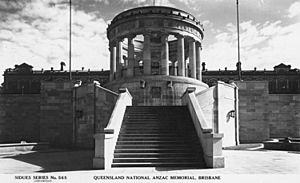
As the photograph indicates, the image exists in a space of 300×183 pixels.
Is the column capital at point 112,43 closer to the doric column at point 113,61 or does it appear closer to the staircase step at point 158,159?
the doric column at point 113,61

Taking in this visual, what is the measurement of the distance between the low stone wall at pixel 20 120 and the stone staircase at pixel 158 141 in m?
19.6

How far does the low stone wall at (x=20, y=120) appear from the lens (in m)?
31.0

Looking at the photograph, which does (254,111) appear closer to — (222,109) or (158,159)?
(222,109)

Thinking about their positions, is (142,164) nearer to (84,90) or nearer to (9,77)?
(84,90)

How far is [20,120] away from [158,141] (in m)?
24.6

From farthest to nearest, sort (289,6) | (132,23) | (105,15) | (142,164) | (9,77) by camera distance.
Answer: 1. (9,77)
2. (132,23)
3. (105,15)
4. (289,6)
5. (142,164)

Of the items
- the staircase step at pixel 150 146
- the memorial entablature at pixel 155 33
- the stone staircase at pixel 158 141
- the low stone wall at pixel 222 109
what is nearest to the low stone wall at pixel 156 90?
the memorial entablature at pixel 155 33

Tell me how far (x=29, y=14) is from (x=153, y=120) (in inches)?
323

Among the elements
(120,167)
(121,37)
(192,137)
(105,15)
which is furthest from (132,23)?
(120,167)

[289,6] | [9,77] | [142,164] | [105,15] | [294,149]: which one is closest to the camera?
[142,164]

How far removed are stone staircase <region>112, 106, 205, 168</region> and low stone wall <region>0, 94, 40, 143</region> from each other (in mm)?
19566

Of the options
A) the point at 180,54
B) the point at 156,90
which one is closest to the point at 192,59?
the point at 180,54

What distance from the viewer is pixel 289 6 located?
473 inches

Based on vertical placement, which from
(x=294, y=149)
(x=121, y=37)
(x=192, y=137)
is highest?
(x=121, y=37)
